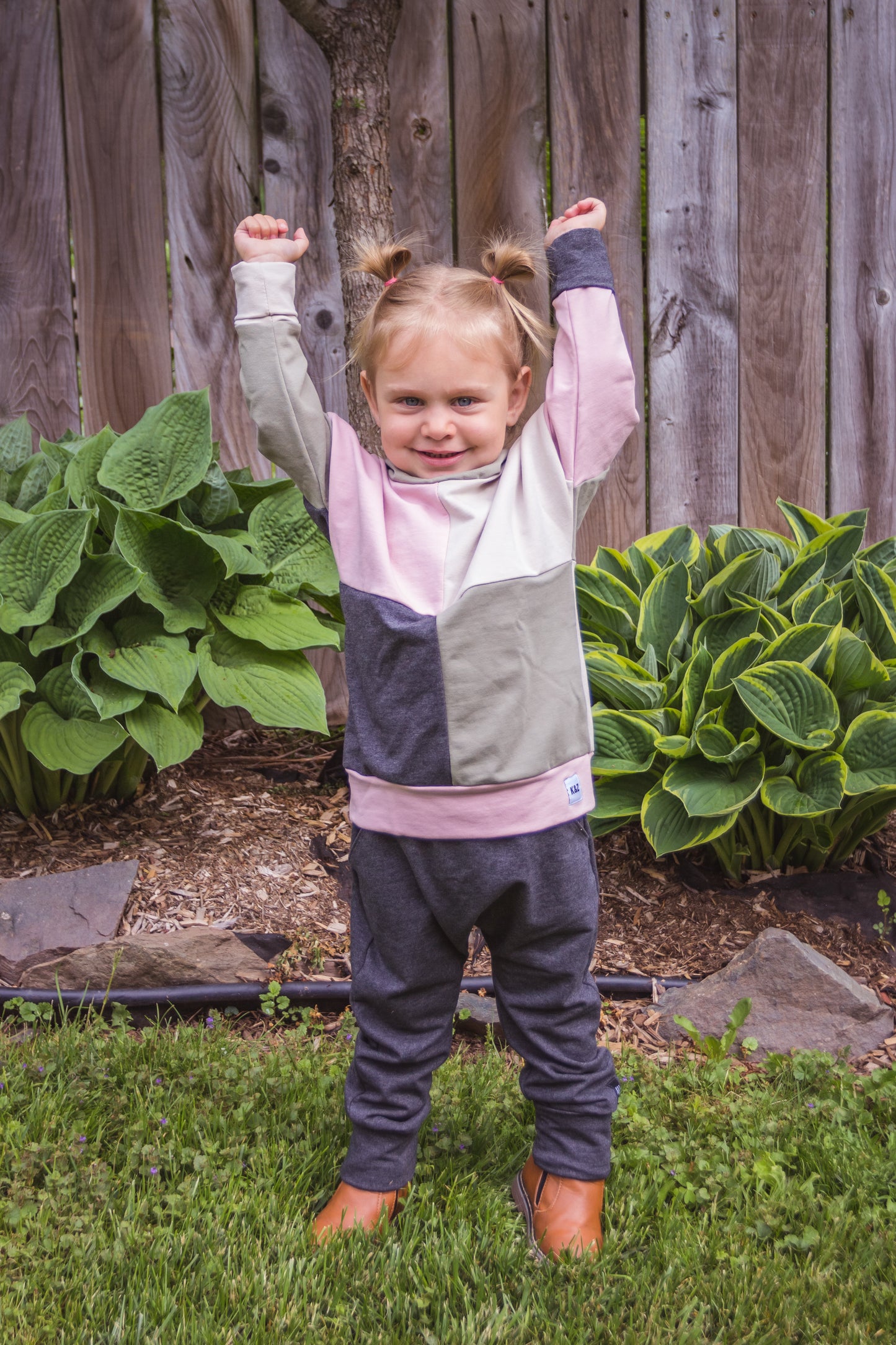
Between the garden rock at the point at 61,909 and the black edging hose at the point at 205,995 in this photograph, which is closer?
the black edging hose at the point at 205,995

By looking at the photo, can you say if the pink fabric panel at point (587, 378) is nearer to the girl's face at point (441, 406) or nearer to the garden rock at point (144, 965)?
the girl's face at point (441, 406)

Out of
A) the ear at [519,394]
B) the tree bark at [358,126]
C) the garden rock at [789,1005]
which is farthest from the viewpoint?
the tree bark at [358,126]

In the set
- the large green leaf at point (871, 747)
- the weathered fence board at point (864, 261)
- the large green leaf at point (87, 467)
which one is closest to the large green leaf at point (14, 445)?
the large green leaf at point (87, 467)

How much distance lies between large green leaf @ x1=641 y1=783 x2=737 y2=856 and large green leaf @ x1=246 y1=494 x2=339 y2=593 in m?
1.05

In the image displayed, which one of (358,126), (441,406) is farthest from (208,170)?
(441,406)

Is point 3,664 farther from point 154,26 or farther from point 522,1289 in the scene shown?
point 154,26

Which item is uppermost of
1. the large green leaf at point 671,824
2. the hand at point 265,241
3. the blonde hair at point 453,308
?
the hand at point 265,241

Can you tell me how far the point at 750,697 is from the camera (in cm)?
236

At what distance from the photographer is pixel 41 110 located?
3.26m

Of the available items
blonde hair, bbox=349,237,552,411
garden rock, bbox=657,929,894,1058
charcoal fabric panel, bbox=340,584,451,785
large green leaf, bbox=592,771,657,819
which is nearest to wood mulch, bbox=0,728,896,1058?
garden rock, bbox=657,929,894,1058

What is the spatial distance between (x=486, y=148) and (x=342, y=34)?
66cm

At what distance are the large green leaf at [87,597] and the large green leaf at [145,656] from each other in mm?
62

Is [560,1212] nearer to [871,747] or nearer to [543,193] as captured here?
[871,747]

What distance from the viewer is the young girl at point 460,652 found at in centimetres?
151
